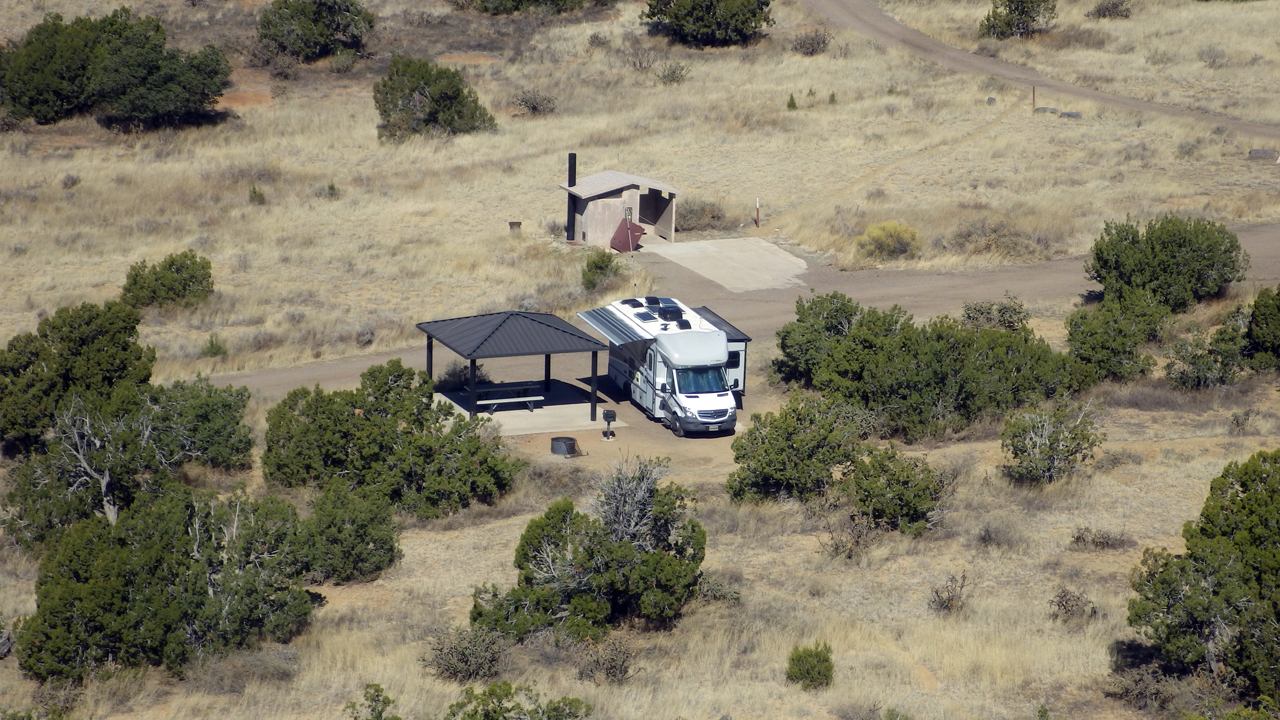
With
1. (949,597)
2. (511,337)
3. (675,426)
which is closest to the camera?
(949,597)

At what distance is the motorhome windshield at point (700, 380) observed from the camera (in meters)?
25.9

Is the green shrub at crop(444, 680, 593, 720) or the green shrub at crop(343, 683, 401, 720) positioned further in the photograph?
the green shrub at crop(343, 683, 401, 720)

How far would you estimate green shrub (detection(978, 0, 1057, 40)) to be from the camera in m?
61.7

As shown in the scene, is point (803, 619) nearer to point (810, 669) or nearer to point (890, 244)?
point (810, 669)

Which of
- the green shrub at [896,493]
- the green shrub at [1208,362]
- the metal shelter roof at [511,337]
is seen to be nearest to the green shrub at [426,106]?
the metal shelter roof at [511,337]

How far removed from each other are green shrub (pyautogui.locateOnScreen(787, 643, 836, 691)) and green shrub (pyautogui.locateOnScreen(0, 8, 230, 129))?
45.3m

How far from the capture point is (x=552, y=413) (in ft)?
88.5

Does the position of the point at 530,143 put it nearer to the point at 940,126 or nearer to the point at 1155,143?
the point at 940,126

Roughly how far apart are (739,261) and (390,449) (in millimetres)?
19343

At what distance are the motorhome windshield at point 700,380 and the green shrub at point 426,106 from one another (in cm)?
2927

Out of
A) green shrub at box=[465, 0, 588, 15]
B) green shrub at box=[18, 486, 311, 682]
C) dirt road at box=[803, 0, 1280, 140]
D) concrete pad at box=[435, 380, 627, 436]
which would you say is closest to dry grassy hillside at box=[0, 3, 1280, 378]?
dirt road at box=[803, 0, 1280, 140]

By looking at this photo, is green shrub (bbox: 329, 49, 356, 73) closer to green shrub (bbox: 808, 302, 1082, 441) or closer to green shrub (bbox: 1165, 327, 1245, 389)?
green shrub (bbox: 808, 302, 1082, 441)

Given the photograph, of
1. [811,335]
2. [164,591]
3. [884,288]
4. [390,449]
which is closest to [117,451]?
[390,449]

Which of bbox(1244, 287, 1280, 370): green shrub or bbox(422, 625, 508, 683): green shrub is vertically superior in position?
bbox(1244, 287, 1280, 370): green shrub
